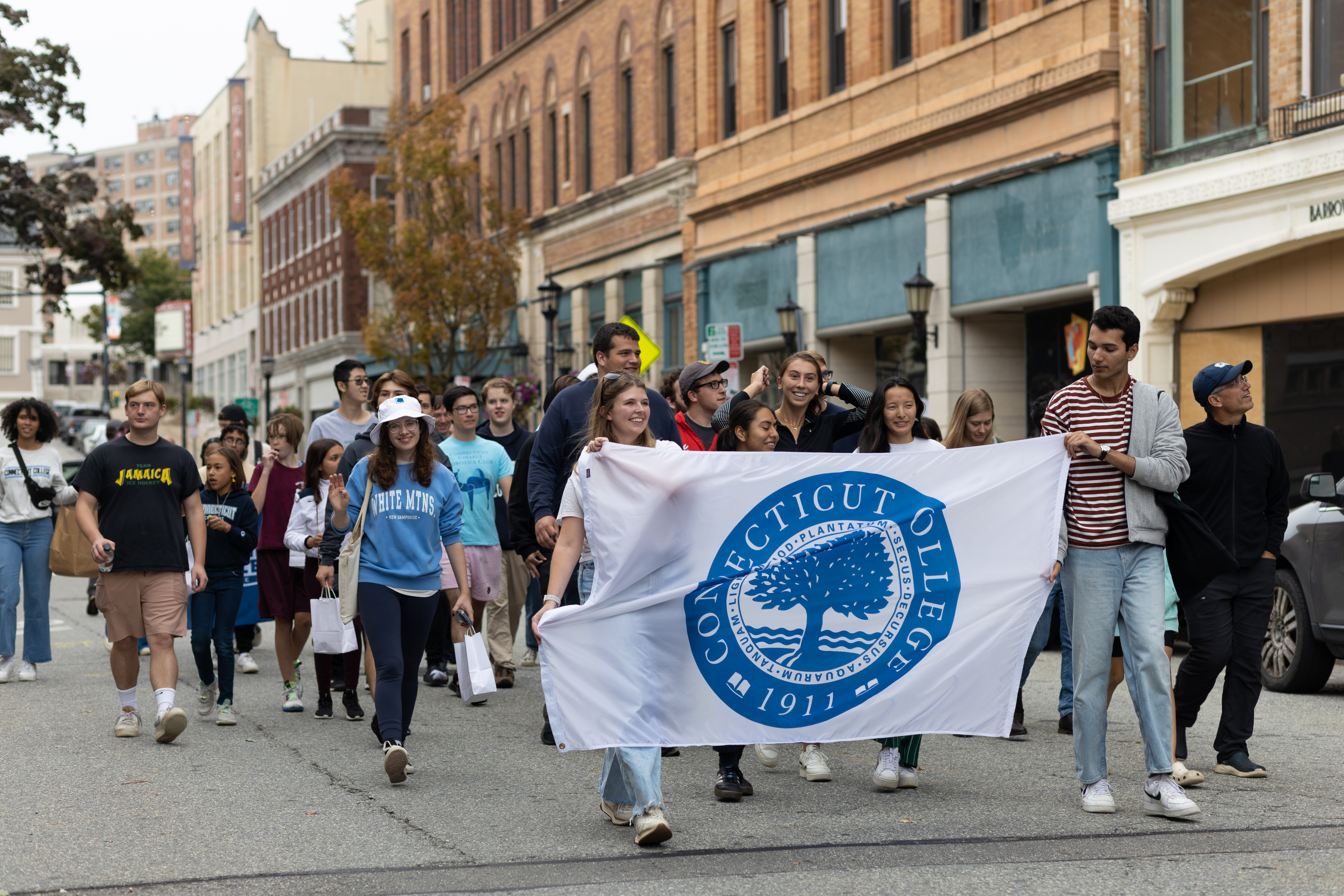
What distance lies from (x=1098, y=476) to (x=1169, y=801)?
1.35m

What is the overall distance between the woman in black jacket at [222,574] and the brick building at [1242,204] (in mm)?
11550

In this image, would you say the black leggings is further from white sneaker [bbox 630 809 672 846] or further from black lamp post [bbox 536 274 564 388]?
black lamp post [bbox 536 274 564 388]

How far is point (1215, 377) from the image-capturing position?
25.3 feet

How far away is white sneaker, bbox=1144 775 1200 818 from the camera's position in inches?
270

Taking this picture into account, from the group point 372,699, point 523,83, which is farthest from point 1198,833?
point 523,83

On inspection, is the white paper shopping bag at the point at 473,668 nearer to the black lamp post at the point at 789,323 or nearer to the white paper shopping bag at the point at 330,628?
the white paper shopping bag at the point at 330,628

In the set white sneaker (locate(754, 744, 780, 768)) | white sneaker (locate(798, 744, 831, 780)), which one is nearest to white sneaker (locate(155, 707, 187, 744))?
white sneaker (locate(754, 744, 780, 768))

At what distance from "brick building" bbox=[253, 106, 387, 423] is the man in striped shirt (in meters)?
42.7

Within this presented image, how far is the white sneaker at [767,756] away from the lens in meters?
8.27

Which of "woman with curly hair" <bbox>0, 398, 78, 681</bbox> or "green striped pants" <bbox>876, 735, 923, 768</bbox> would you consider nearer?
"green striped pants" <bbox>876, 735, 923, 768</bbox>

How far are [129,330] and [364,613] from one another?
107 m

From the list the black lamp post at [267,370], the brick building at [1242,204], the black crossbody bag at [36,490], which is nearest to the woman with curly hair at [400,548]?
the black crossbody bag at [36,490]

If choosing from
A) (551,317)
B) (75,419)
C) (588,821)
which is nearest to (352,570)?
(588,821)

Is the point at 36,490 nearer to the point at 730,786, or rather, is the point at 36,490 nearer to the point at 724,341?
the point at 730,786
